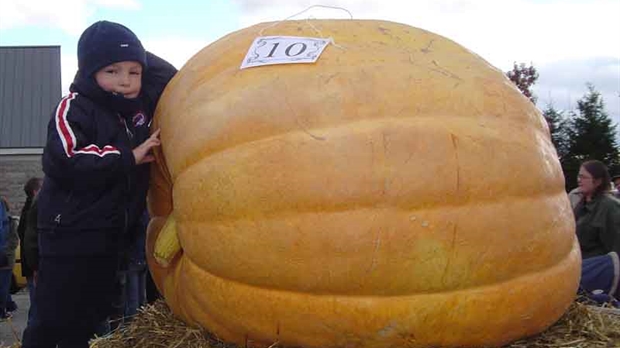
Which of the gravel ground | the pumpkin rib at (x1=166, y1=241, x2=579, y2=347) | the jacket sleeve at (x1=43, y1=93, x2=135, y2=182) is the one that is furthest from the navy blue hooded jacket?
the gravel ground

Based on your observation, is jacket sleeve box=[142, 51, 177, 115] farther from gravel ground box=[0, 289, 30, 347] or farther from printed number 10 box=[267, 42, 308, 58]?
gravel ground box=[0, 289, 30, 347]

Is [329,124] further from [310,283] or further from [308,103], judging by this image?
[310,283]

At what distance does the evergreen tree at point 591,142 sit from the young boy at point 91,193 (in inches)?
434

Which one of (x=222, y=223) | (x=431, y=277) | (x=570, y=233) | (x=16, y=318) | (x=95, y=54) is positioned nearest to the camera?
(x=431, y=277)

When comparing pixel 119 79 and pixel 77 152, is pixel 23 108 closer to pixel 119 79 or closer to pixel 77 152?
pixel 119 79

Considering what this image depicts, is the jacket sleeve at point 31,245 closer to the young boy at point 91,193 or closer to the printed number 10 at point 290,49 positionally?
the young boy at point 91,193

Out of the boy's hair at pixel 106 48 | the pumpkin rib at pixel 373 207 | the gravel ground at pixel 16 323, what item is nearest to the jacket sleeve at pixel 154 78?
the boy's hair at pixel 106 48

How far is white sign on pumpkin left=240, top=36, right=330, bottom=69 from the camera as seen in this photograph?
2.43m

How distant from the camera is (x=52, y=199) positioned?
2.95 metres

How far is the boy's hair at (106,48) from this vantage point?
292 centimetres

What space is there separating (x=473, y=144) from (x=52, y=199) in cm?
169

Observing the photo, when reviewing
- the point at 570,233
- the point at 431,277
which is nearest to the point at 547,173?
the point at 570,233

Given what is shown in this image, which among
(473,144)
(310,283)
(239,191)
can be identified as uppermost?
(473,144)

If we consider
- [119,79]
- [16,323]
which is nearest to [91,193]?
[119,79]
